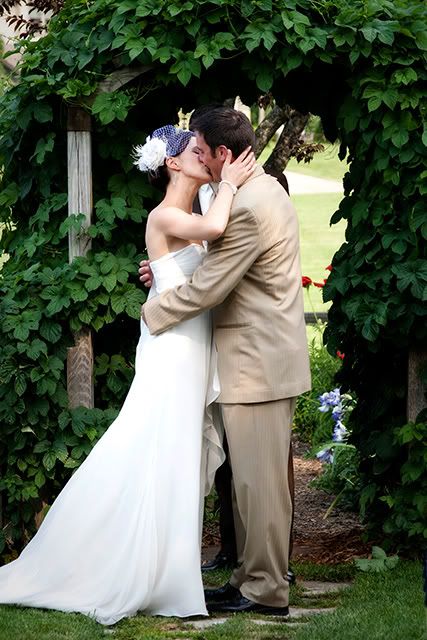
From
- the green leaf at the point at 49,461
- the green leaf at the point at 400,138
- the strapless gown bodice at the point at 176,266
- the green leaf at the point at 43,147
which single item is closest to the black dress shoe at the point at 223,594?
the green leaf at the point at 49,461

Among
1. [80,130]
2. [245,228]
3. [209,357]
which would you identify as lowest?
[209,357]

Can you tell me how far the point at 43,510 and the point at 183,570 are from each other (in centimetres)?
138

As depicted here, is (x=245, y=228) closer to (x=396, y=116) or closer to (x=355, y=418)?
(x=396, y=116)

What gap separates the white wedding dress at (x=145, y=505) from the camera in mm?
4566

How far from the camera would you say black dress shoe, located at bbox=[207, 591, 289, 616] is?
461 cm

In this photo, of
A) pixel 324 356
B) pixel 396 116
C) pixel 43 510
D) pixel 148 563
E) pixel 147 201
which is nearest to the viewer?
pixel 148 563

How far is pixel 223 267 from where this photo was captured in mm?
4453

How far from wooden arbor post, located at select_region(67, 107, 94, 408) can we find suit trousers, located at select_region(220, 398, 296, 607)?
1.30 m

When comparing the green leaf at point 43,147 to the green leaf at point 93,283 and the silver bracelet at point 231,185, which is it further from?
the silver bracelet at point 231,185

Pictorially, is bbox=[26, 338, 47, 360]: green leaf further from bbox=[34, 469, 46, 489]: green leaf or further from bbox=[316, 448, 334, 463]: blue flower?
bbox=[316, 448, 334, 463]: blue flower

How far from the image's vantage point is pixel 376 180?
548cm

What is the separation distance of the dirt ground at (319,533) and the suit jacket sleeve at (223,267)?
1.95 m

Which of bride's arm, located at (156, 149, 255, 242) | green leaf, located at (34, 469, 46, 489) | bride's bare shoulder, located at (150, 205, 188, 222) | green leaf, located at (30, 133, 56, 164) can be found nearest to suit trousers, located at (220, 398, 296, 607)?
bride's arm, located at (156, 149, 255, 242)

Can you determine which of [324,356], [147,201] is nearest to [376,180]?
[147,201]
